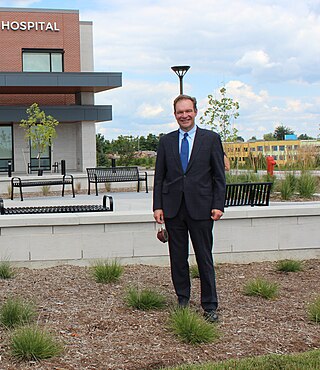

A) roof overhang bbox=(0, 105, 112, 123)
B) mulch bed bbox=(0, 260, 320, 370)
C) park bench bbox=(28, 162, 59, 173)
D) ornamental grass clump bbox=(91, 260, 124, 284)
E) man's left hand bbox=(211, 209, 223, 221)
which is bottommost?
mulch bed bbox=(0, 260, 320, 370)

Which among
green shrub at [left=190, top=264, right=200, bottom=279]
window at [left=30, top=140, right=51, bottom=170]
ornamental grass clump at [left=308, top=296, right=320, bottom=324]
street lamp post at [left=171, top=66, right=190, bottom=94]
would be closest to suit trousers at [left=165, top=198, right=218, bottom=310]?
ornamental grass clump at [left=308, top=296, right=320, bottom=324]

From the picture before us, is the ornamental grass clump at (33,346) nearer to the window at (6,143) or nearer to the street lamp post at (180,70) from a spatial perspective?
the street lamp post at (180,70)

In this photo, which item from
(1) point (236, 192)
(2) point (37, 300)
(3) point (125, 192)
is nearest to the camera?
(2) point (37, 300)

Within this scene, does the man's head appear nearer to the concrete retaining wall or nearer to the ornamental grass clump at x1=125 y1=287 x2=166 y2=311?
the ornamental grass clump at x1=125 y1=287 x2=166 y2=311

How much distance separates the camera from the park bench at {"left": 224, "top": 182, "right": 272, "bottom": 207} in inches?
424

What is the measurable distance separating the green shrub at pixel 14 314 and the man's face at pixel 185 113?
6.90 feet

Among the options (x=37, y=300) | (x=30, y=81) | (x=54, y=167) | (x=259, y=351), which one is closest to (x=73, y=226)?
(x=37, y=300)

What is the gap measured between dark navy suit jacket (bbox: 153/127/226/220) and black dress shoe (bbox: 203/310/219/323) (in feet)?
2.84

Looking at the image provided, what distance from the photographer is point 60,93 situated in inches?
1694

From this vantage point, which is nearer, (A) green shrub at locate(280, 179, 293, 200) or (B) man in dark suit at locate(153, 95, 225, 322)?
(B) man in dark suit at locate(153, 95, 225, 322)

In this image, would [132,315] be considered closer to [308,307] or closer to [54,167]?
[308,307]

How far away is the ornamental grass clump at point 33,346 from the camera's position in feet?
16.3

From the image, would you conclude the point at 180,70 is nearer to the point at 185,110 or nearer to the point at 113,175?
the point at 113,175

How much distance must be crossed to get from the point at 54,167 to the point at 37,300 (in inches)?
1396
